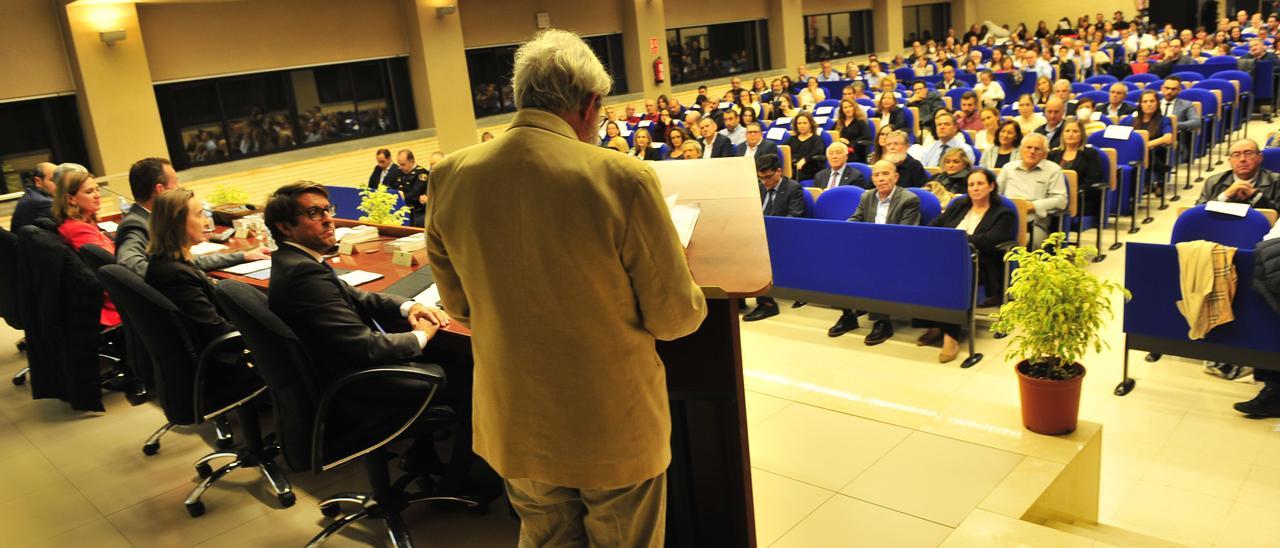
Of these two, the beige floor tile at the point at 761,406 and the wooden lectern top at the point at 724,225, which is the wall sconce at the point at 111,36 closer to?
the beige floor tile at the point at 761,406

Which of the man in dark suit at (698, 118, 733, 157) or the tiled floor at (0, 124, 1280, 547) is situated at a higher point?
the man in dark suit at (698, 118, 733, 157)

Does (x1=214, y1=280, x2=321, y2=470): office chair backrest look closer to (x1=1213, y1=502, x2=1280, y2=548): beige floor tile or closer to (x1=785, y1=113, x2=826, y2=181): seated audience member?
(x1=1213, y1=502, x2=1280, y2=548): beige floor tile

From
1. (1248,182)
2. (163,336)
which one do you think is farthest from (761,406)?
(1248,182)

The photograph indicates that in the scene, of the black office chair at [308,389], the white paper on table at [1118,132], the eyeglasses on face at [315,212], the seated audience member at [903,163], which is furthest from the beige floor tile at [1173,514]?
the white paper on table at [1118,132]

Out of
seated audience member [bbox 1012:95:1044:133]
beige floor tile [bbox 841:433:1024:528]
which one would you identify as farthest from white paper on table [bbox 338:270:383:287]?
seated audience member [bbox 1012:95:1044:133]

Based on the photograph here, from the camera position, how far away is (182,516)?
3492mm

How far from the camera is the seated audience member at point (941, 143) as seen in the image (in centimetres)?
711

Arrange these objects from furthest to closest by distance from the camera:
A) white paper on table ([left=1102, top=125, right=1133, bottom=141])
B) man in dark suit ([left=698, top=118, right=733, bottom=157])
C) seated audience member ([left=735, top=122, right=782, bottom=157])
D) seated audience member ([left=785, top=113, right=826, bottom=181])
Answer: man in dark suit ([left=698, top=118, right=733, bottom=157])
seated audience member ([left=785, top=113, right=826, bottom=181])
seated audience member ([left=735, top=122, right=782, bottom=157])
white paper on table ([left=1102, top=125, right=1133, bottom=141])

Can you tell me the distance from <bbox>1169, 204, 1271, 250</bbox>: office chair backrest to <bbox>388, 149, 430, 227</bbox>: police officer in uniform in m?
5.89

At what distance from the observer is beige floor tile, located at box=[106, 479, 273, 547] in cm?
332

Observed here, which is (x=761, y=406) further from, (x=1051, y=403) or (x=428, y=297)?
(x=428, y=297)

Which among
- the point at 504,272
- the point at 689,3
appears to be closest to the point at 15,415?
Answer: the point at 504,272

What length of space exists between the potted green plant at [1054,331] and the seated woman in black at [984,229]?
4.46ft

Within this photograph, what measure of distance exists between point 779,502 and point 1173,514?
146 centimetres
